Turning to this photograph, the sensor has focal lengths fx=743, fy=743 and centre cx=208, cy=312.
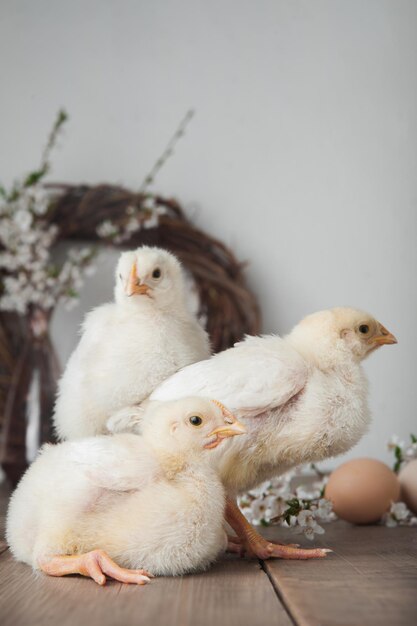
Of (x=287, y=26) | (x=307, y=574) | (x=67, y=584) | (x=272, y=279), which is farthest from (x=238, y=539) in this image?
(x=287, y=26)

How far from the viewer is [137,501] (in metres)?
0.79

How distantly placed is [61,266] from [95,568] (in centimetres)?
169

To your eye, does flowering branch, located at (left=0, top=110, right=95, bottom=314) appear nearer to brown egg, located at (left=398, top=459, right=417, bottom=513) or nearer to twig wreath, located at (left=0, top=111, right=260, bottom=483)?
twig wreath, located at (left=0, top=111, right=260, bottom=483)

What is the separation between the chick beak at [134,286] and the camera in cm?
96

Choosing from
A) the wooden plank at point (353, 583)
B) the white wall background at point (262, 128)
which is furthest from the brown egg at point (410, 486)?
the white wall background at point (262, 128)

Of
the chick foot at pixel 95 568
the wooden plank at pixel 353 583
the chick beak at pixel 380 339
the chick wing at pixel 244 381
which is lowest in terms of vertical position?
the chick foot at pixel 95 568

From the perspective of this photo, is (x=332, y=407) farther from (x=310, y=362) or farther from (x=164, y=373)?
(x=164, y=373)

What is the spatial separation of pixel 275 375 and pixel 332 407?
0.27 feet

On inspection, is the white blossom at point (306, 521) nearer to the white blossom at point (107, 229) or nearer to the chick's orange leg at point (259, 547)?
the chick's orange leg at point (259, 547)

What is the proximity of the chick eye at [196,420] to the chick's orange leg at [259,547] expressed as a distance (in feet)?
0.56

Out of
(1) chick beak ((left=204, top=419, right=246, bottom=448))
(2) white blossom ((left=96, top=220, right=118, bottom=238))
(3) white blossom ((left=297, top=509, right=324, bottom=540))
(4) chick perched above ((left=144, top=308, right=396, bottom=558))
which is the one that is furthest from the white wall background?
(1) chick beak ((left=204, top=419, right=246, bottom=448))

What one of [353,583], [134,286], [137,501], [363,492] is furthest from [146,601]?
[363,492]

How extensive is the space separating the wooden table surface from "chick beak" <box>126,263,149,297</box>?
353 millimetres

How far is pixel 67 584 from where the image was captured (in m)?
0.78
